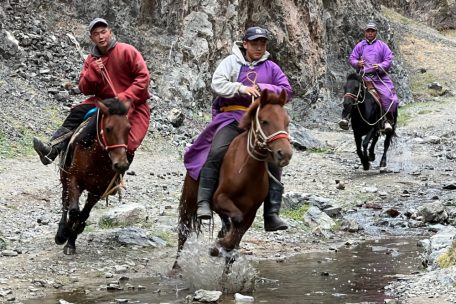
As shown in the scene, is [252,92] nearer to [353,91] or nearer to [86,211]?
[86,211]

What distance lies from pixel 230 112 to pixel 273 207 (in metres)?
1.03

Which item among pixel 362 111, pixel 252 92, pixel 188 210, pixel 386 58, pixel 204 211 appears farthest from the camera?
pixel 386 58

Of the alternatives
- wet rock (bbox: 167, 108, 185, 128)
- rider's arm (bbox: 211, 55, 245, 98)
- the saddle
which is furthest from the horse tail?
wet rock (bbox: 167, 108, 185, 128)

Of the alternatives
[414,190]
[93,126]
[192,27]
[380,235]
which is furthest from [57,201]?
[192,27]

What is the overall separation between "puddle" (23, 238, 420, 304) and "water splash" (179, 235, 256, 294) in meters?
0.04

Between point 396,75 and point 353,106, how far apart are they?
58.0 ft

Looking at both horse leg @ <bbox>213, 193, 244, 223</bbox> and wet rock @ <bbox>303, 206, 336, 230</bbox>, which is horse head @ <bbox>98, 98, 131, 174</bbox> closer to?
horse leg @ <bbox>213, 193, 244, 223</bbox>

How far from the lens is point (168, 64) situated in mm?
19641

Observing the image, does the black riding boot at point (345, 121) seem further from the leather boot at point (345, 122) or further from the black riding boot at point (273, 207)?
the black riding boot at point (273, 207)

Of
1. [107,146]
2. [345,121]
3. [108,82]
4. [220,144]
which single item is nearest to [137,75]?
[108,82]

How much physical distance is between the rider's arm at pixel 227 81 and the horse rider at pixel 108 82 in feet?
3.91

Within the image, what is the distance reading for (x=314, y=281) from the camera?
7301 mm

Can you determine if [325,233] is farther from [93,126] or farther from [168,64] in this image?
[168,64]

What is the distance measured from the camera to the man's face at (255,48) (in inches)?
297
